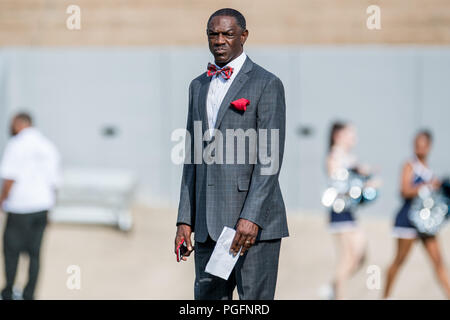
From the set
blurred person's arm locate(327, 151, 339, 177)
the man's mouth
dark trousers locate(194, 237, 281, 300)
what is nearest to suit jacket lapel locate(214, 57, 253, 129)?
the man's mouth

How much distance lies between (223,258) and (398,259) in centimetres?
420

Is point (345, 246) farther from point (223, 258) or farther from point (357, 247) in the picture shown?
point (223, 258)

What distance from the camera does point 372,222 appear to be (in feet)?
28.1

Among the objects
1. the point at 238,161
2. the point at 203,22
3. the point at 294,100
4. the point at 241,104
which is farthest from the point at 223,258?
the point at 203,22

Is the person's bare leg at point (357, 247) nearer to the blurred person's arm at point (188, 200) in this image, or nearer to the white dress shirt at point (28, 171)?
the white dress shirt at point (28, 171)

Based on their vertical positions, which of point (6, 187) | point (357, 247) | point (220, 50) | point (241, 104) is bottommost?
point (357, 247)

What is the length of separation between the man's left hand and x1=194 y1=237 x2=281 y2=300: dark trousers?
3.9 inches

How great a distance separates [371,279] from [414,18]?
2.91 meters

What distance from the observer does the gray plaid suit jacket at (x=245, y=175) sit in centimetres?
339

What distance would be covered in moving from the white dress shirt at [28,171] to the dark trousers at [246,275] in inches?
151

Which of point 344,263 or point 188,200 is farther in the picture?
point 344,263

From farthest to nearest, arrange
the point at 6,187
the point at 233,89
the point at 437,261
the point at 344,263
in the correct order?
the point at 344,263 < the point at 437,261 < the point at 6,187 < the point at 233,89

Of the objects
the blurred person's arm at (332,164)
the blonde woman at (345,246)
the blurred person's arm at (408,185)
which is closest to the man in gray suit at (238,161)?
the blonde woman at (345,246)

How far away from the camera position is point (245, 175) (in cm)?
345
